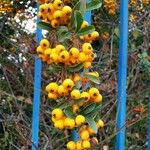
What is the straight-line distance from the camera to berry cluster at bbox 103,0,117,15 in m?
3.31

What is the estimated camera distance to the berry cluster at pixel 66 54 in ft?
4.47

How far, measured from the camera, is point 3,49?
136 inches

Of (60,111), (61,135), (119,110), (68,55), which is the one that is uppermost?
(68,55)

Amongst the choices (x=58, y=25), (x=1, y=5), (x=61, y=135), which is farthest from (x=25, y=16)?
(x=58, y=25)

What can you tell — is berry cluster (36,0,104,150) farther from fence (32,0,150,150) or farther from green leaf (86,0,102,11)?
fence (32,0,150,150)

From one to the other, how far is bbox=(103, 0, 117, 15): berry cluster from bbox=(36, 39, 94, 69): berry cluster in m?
→ 1.94

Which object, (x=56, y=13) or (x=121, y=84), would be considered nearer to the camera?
(x=56, y=13)

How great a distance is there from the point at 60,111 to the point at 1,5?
237 centimetres

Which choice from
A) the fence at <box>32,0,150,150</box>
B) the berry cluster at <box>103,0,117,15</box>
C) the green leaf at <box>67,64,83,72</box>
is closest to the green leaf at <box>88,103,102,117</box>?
the green leaf at <box>67,64,83,72</box>

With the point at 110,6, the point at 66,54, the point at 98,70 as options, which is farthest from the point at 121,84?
the point at 110,6

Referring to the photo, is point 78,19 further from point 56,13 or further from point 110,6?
point 110,6

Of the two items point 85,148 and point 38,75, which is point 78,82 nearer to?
point 85,148

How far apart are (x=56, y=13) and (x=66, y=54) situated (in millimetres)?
124

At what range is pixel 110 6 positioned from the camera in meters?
3.34
